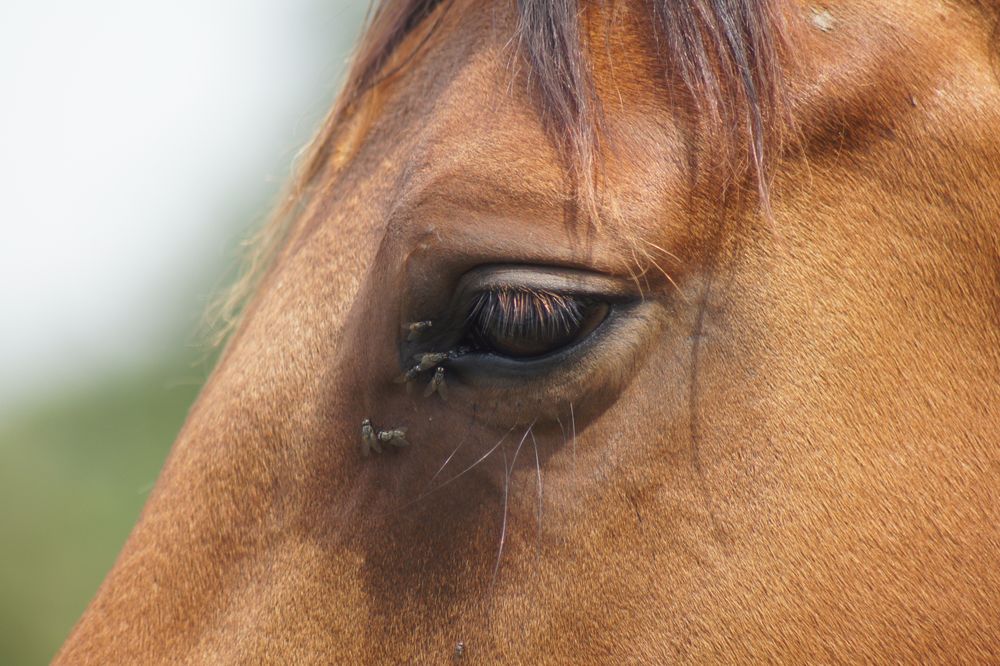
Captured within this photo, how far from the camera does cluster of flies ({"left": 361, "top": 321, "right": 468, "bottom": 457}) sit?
4.91 feet

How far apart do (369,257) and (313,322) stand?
147 mm

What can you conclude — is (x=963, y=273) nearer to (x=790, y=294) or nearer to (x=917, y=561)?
(x=790, y=294)

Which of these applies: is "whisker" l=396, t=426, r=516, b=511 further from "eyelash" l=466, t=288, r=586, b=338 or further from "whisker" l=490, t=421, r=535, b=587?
"eyelash" l=466, t=288, r=586, b=338

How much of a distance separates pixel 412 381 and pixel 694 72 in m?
0.67

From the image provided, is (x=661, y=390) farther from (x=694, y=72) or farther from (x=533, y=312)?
(x=694, y=72)

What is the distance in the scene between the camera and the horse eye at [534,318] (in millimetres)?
1440

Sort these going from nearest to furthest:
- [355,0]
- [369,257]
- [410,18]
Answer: [369,257]
[410,18]
[355,0]

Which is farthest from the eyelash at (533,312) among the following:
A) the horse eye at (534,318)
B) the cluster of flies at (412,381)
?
the cluster of flies at (412,381)

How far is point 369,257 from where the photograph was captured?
161 centimetres

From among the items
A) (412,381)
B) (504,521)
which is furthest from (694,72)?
(504,521)

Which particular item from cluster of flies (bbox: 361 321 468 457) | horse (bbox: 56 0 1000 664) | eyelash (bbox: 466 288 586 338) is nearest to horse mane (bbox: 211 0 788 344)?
horse (bbox: 56 0 1000 664)

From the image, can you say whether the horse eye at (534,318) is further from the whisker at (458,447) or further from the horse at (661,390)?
the whisker at (458,447)

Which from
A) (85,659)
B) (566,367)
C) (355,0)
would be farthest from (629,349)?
(355,0)

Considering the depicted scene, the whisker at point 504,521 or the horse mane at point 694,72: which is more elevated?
the horse mane at point 694,72
